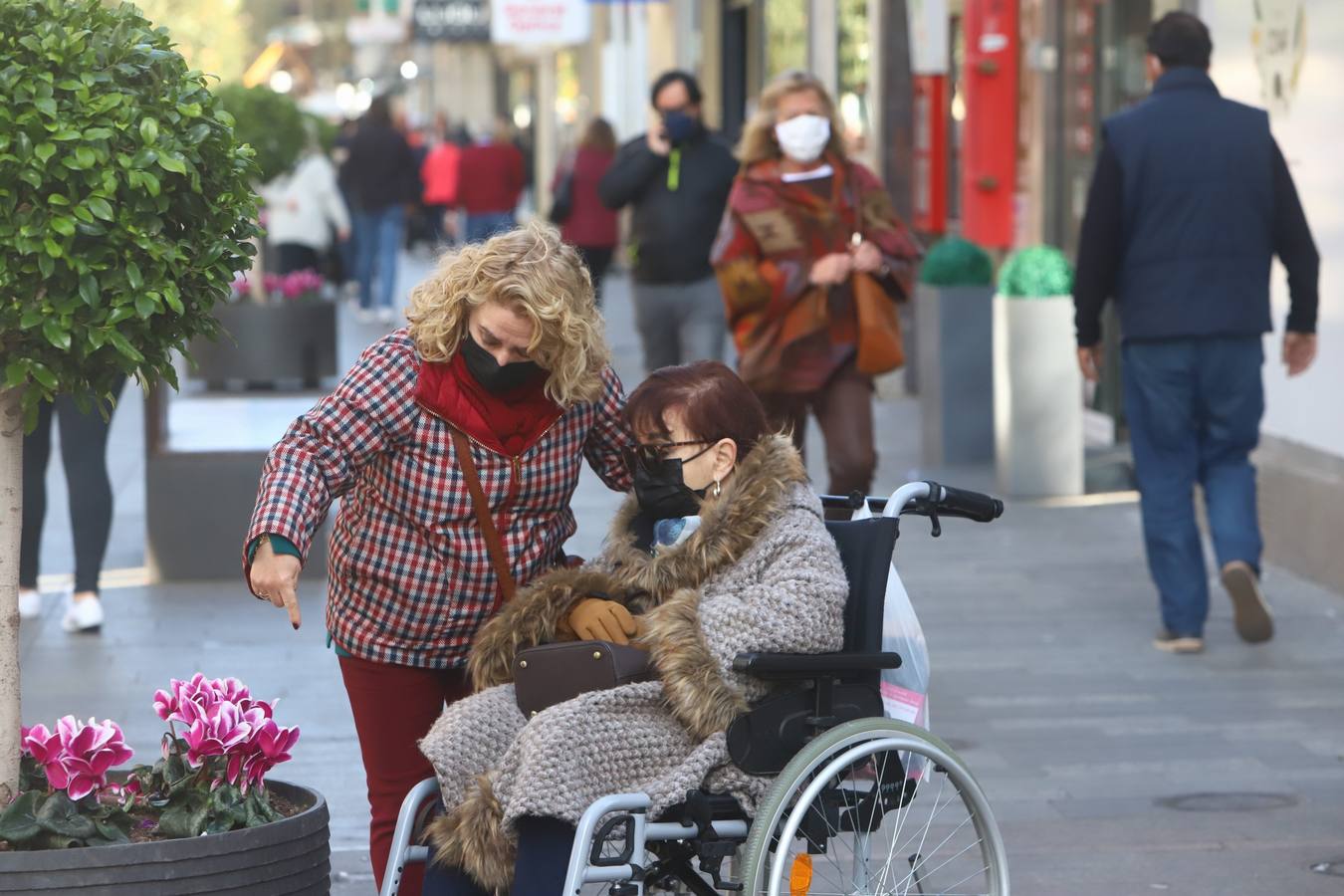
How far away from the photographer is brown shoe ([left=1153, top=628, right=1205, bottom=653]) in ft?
24.0

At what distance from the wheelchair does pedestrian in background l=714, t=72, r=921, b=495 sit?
11.5 feet

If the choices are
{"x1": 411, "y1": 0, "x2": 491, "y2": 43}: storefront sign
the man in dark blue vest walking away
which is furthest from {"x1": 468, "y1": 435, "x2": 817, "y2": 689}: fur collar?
{"x1": 411, "y1": 0, "x2": 491, "y2": 43}: storefront sign

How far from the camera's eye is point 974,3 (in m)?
13.3

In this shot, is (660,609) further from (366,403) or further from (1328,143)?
(1328,143)

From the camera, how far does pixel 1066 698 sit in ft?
22.1

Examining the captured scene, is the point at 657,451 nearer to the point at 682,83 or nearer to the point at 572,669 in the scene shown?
the point at 572,669

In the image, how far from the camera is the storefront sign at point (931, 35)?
12539 mm

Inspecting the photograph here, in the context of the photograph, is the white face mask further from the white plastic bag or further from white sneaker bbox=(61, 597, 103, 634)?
the white plastic bag

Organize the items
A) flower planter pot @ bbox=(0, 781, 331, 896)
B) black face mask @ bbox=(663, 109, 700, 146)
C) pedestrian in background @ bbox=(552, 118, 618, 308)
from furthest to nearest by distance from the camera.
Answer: pedestrian in background @ bbox=(552, 118, 618, 308), black face mask @ bbox=(663, 109, 700, 146), flower planter pot @ bbox=(0, 781, 331, 896)

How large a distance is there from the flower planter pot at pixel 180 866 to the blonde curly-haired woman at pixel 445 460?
0.50 metres

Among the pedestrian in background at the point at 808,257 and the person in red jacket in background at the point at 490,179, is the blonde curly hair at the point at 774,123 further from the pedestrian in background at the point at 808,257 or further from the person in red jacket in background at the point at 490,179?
the person in red jacket in background at the point at 490,179

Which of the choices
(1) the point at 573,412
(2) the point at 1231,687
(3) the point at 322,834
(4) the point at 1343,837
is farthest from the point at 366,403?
(2) the point at 1231,687

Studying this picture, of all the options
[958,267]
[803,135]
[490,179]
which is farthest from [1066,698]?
[490,179]

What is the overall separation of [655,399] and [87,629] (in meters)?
4.31
